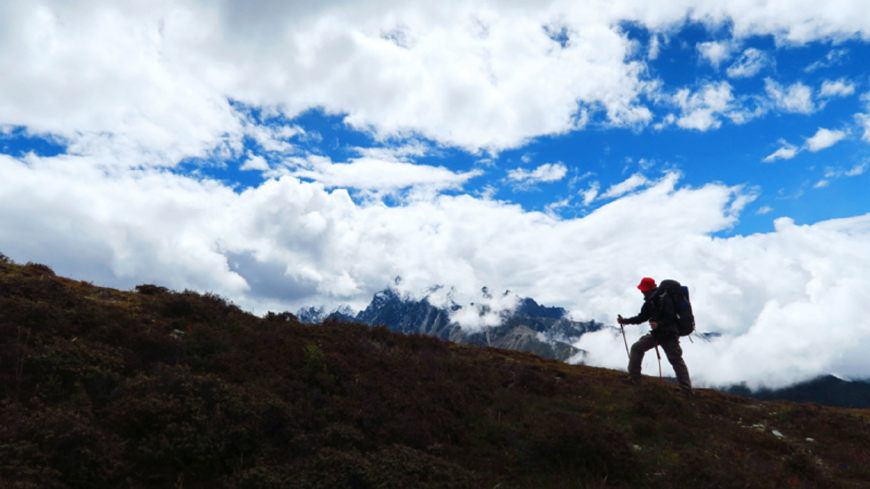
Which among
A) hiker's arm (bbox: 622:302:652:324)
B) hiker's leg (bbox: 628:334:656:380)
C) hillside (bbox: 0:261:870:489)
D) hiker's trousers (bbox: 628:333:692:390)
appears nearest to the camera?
hillside (bbox: 0:261:870:489)

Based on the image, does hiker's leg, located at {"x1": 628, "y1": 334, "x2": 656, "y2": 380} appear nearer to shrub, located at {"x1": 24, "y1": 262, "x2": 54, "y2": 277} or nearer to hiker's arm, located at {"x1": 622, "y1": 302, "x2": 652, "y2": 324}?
hiker's arm, located at {"x1": 622, "y1": 302, "x2": 652, "y2": 324}

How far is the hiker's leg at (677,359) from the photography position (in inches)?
643

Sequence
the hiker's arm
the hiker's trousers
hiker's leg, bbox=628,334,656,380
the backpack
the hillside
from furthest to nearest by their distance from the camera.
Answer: hiker's leg, bbox=628,334,656,380 → the hiker's arm → the hiker's trousers → the backpack → the hillside

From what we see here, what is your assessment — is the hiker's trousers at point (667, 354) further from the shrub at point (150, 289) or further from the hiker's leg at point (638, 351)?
the shrub at point (150, 289)

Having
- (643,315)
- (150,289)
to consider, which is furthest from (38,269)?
(643,315)

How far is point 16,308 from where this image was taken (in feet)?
35.0

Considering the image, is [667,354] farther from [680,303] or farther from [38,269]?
[38,269]

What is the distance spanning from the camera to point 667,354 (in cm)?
1669

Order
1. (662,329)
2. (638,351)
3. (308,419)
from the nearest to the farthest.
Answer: (308,419) → (662,329) → (638,351)

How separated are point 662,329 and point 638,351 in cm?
131

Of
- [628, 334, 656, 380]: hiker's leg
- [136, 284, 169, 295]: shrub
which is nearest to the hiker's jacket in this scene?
[628, 334, 656, 380]: hiker's leg

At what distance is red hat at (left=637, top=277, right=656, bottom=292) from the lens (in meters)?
17.3

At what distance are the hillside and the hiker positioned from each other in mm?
1641

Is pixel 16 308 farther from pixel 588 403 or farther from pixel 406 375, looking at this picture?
pixel 588 403
